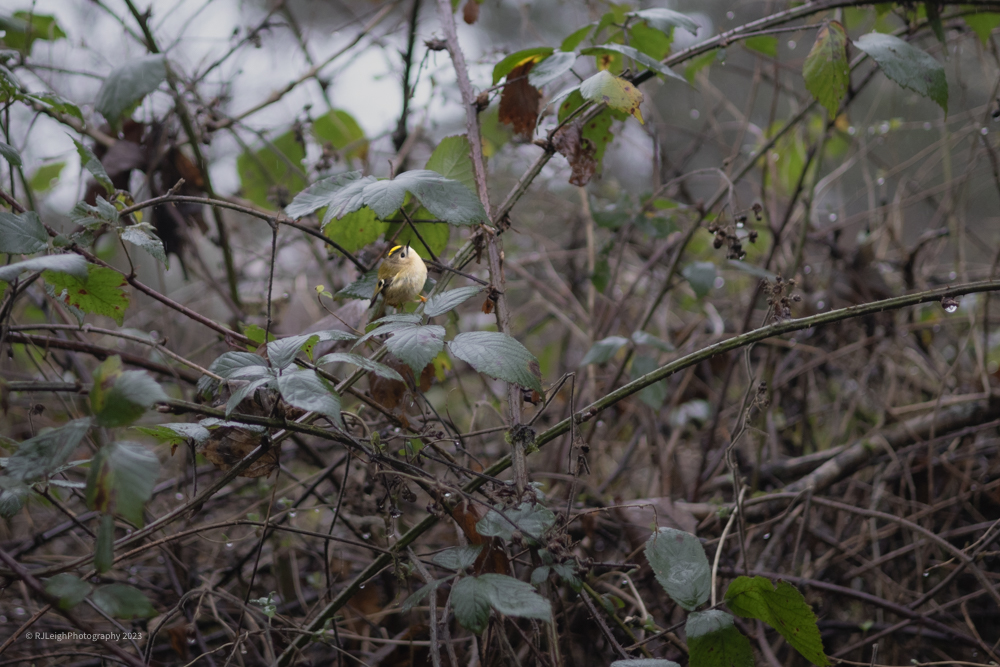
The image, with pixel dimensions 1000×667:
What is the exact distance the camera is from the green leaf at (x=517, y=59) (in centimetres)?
106

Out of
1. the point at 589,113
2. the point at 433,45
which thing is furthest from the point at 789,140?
the point at 433,45

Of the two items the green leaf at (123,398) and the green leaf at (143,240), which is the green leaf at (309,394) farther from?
the green leaf at (143,240)

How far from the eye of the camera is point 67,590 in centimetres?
62

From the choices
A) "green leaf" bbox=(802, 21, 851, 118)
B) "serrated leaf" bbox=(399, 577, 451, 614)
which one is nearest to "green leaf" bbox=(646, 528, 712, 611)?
"serrated leaf" bbox=(399, 577, 451, 614)

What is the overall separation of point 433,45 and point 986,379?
137 centimetres

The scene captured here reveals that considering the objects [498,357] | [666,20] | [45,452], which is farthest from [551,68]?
[45,452]

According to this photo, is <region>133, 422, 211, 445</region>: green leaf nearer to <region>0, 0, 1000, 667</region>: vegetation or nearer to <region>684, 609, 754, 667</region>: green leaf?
<region>0, 0, 1000, 667</region>: vegetation

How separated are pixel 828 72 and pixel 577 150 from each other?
435mm

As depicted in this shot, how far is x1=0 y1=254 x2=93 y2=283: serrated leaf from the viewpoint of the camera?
0.65 meters

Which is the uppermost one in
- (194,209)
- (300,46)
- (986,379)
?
(300,46)

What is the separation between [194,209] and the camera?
141cm

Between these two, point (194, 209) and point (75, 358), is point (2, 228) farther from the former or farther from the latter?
point (194, 209)

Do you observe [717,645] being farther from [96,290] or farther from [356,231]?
[96,290]

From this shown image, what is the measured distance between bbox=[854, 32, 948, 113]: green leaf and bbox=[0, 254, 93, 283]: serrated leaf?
1.16 metres
